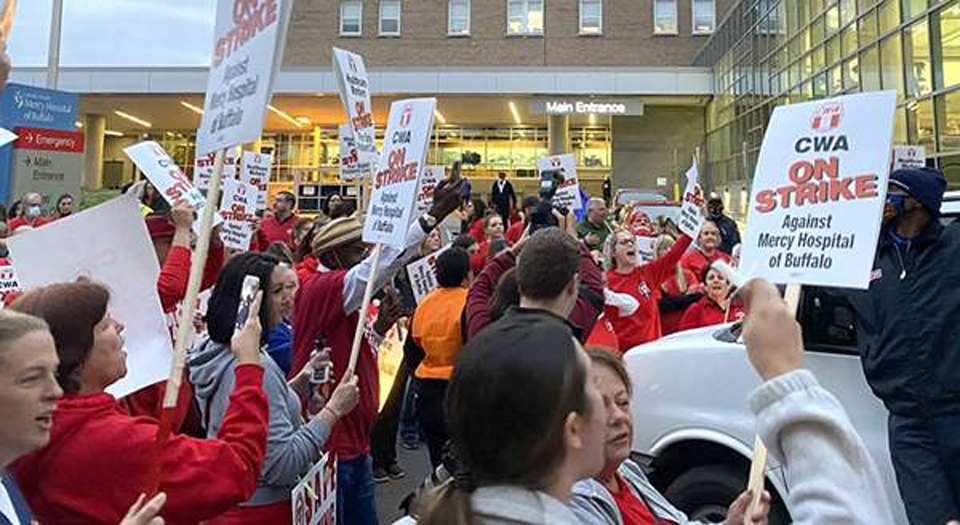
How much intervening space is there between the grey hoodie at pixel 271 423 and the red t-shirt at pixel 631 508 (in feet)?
4.29

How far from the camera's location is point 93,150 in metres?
35.5

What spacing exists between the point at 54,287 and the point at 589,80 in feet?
97.9

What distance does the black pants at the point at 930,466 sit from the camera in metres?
3.30

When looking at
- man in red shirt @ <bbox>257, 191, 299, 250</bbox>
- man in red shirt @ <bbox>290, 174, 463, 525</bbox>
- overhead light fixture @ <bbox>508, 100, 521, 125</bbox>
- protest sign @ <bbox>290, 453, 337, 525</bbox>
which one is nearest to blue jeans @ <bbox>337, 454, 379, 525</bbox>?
man in red shirt @ <bbox>290, 174, 463, 525</bbox>

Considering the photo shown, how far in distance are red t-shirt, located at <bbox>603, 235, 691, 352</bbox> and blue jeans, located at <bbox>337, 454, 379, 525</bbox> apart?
2.28m

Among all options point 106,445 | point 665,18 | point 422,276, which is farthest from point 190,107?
point 106,445

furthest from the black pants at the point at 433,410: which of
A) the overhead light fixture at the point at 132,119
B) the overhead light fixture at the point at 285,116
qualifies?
the overhead light fixture at the point at 132,119

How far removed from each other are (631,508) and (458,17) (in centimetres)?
3729

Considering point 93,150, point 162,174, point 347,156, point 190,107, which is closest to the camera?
point 162,174

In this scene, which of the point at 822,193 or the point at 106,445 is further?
the point at 822,193

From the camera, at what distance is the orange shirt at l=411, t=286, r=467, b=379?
5672mm

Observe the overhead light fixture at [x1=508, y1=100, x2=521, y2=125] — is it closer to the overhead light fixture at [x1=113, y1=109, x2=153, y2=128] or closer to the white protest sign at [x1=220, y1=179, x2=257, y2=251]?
the overhead light fixture at [x1=113, y1=109, x2=153, y2=128]

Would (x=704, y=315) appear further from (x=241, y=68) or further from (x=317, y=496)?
(x=241, y=68)

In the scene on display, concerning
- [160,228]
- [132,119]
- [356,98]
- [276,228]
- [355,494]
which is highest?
[132,119]
